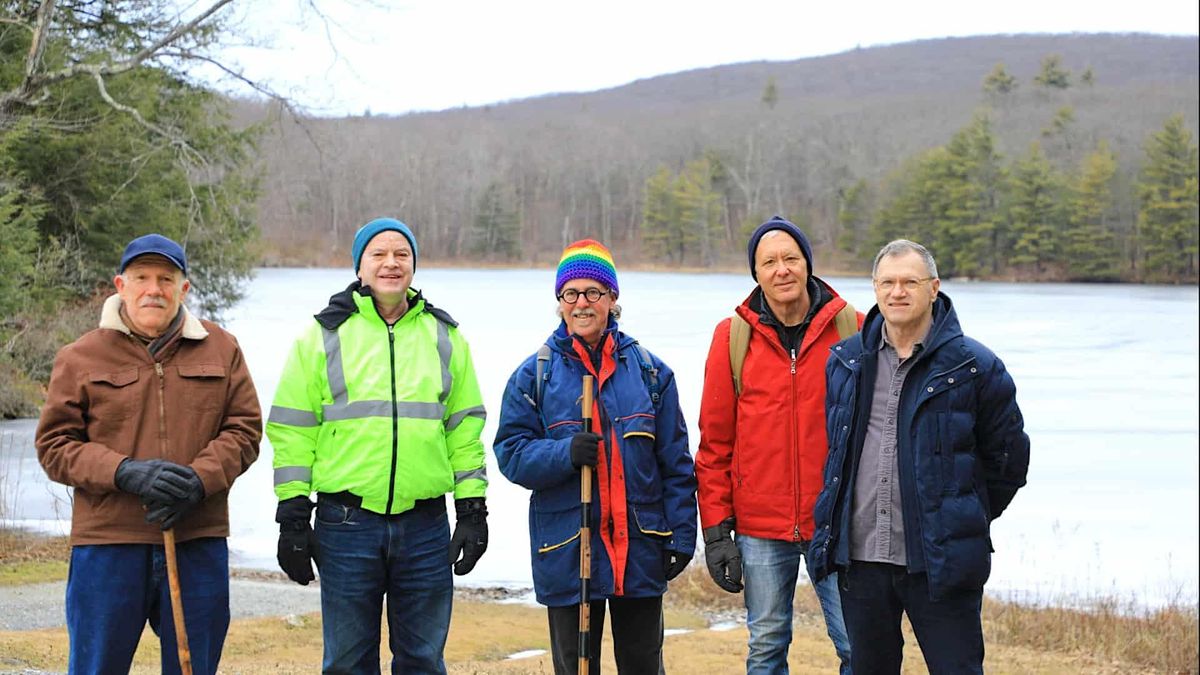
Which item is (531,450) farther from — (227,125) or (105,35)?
(227,125)

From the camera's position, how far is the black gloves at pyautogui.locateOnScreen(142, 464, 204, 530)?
11.8 feet

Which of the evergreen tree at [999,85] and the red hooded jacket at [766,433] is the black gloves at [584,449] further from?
the evergreen tree at [999,85]

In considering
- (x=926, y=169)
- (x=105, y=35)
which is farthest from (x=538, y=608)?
(x=926, y=169)

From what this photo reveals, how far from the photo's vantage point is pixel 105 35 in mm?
20125

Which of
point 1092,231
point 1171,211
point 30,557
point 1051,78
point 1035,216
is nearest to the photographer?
point 30,557

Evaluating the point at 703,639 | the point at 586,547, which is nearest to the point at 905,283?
the point at 586,547

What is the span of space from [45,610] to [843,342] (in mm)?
6235

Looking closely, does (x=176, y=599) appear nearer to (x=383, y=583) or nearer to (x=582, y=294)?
(x=383, y=583)

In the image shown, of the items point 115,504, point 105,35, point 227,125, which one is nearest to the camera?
point 115,504

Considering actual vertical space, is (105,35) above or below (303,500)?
Result: above

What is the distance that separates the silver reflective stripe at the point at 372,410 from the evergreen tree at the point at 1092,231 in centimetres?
6668

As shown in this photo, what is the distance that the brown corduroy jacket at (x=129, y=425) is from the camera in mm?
3670

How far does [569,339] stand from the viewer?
4102mm

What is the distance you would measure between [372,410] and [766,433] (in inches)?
52.6
